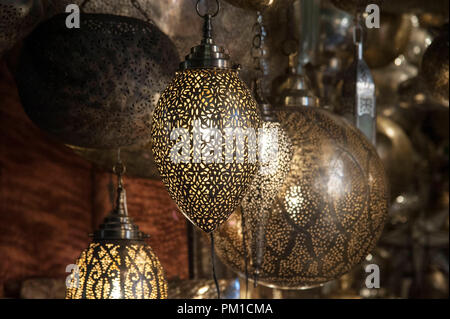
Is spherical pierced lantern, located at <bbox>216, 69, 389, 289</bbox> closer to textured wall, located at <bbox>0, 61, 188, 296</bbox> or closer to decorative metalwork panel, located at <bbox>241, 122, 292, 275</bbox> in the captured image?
decorative metalwork panel, located at <bbox>241, 122, 292, 275</bbox>

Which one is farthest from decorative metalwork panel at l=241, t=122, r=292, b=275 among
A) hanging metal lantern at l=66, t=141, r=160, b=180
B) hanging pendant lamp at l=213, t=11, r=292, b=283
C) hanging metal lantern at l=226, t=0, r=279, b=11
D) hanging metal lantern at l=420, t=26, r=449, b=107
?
hanging metal lantern at l=420, t=26, r=449, b=107

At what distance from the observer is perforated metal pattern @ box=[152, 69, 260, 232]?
1093 mm

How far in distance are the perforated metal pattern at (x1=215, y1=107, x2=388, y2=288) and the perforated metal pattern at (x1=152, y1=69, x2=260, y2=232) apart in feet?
1.11

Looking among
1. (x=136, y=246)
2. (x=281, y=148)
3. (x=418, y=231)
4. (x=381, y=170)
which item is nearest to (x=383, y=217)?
(x=381, y=170)

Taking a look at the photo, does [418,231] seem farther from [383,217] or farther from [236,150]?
[236,150]

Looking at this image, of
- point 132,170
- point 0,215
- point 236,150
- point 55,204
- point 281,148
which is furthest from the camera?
point 55,204

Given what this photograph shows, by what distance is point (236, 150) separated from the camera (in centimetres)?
111

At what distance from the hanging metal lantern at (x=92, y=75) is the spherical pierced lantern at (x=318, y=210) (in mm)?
302

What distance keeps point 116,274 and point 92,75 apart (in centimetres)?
43

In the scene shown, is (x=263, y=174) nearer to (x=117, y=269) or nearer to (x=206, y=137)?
(x=206, y=137)

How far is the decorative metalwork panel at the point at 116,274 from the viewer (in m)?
1.59

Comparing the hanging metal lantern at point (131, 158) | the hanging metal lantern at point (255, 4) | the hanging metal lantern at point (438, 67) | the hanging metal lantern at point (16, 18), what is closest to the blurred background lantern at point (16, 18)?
the hanging metal lantern at point (16, 18)

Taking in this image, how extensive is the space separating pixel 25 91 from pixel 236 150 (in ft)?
2.08

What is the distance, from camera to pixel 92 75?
1513mm
